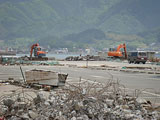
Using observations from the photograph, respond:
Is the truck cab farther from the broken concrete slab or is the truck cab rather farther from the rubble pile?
the rubble pile

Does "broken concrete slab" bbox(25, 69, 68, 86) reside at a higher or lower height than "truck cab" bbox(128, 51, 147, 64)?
lower

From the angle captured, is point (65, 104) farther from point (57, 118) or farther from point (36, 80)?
point (36, 80)

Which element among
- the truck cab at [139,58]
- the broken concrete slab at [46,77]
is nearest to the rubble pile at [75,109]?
the broken concrete slab at [46,77]

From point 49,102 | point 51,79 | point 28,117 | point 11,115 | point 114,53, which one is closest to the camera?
point 28,117

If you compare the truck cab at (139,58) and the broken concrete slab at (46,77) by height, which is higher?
the truck cab at (139,58)

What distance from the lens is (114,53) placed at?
75.1 meters

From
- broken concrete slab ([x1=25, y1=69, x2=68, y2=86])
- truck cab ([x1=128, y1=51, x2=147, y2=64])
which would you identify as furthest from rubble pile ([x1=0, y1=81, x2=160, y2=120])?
truck cab ([x1=128, y1=51, x2=147, y2=64])

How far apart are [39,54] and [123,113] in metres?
70.0

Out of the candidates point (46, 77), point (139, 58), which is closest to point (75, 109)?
point (46, 77)

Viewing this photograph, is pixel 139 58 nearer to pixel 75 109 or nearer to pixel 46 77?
pixel 46 77

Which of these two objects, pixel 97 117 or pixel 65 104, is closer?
pixel 97 117

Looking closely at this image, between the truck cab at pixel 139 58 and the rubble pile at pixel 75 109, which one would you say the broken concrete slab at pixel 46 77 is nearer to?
the rubble pile at pixel 75 109

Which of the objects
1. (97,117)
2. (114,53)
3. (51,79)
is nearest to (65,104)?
(97,117)

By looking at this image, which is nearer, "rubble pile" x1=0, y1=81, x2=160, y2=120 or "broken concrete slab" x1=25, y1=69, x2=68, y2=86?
"rubble pile" x1=0, y1=81, x2=160, y2=120
